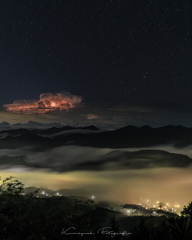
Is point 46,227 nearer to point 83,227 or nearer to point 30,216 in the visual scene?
point 30,216

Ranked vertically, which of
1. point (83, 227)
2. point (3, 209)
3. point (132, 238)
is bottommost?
point (83, 227)

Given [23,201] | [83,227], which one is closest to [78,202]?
[83,227]

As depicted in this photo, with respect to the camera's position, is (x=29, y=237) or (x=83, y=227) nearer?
(x=29, y=237)

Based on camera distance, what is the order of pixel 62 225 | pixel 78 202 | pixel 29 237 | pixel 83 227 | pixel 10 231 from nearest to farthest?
pixel 29 237 → pixel 10 231 → pixel 62 225 → pixel 83 227 → pixel 78 202

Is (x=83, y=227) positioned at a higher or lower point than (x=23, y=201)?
lower

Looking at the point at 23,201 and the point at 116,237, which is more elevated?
the point at 23,201

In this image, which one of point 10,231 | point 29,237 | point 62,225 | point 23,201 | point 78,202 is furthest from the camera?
point 78,202

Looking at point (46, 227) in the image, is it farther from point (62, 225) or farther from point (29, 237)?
point (29, 237)

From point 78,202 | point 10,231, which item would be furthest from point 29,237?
point 78,202

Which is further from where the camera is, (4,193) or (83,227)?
(83,227)
